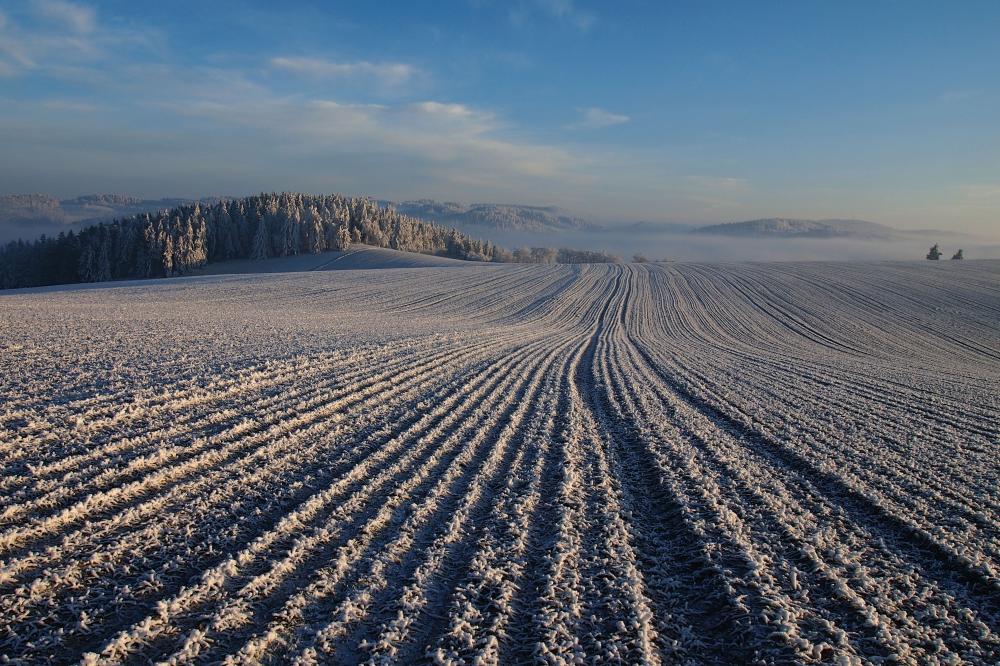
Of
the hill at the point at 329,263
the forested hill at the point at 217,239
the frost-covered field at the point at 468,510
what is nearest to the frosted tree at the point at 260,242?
the forested hill at the point at 217,239

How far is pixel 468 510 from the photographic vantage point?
259 inches

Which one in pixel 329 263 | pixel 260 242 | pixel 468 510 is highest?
pixel 260 242

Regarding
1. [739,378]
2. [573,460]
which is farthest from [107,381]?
[739,378]

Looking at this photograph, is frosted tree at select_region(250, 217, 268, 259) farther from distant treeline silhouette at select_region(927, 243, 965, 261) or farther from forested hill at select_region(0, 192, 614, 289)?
distant treeline silhouette at select_region(927, 243, 965, 261)

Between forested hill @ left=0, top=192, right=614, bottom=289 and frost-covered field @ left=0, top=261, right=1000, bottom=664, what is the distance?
63.9 m

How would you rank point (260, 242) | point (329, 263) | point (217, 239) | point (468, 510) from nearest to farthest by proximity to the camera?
point (468, 510)
point (329, 263)
point (260, 242)
point (217, 239)

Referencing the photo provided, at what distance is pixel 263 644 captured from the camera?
161 inches

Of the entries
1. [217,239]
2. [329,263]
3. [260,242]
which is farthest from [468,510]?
[217,239]

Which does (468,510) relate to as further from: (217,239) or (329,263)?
(217,239)

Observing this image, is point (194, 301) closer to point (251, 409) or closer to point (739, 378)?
point (251, 409)

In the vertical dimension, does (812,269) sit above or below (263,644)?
above

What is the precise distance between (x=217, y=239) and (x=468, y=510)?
8594cm

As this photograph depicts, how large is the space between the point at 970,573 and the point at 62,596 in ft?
28.5

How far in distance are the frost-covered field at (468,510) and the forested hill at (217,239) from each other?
209ft
